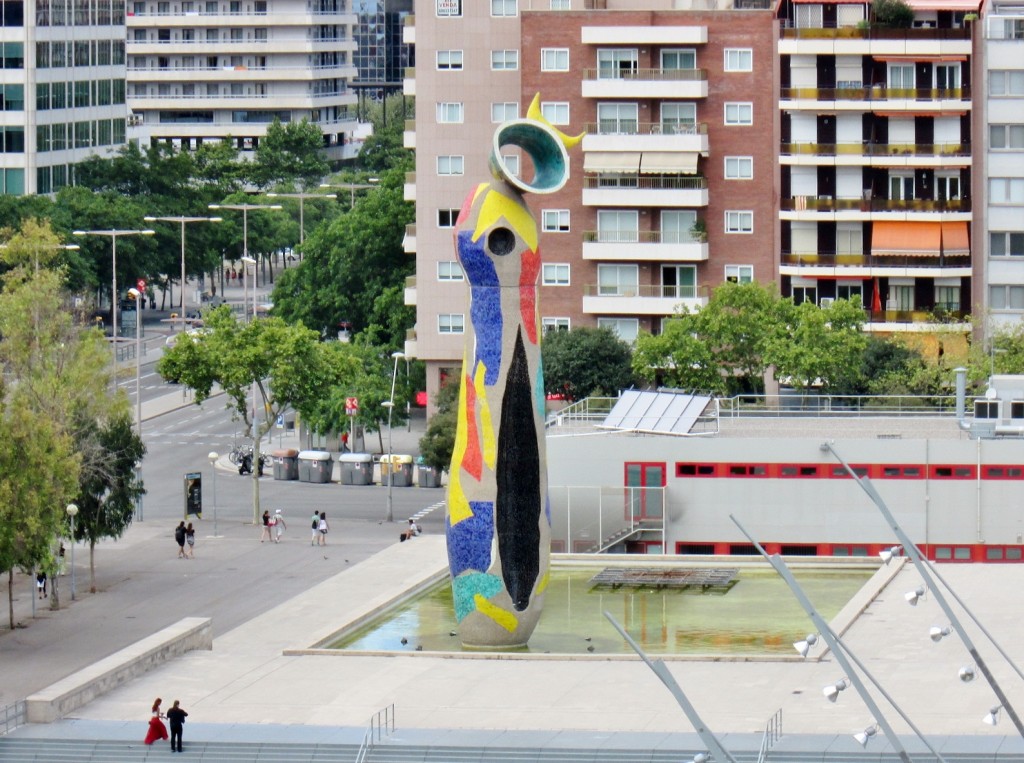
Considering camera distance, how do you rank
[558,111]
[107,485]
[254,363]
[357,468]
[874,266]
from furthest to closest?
1. [558,111]
2. [874,266]
3. [357,468]
4. [254,363]
5. [107,485]

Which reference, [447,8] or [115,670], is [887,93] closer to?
[447,8]

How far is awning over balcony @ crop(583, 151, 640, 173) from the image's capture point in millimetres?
125188

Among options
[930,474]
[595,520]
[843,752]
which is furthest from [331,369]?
[843,752]

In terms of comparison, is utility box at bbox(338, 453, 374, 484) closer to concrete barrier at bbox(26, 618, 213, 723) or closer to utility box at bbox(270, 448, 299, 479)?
utility box at bbox(270, 448, 299, 479)

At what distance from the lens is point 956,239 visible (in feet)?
407

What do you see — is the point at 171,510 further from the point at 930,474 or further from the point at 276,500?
the point at 930,474

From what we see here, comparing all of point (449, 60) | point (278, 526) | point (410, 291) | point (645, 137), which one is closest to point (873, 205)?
point (645, 137)

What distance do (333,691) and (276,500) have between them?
47.4 meters

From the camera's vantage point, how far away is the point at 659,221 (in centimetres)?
12625

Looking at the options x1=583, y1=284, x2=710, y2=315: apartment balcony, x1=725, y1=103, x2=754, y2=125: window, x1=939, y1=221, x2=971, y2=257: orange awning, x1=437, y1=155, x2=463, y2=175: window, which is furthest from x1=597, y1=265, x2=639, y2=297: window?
x1=939, y1=221, x2=971, y2=257: orange awning

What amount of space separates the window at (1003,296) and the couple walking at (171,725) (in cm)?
6558

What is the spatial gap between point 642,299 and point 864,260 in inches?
384

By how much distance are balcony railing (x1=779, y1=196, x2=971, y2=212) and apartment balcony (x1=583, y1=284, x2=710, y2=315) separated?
17.9 ft

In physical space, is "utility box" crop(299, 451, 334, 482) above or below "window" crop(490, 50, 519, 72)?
below
